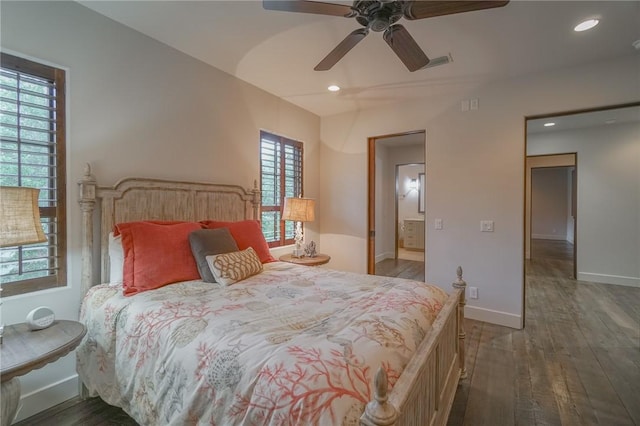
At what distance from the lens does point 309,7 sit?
1.61 metres

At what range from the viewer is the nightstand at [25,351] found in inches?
49.4

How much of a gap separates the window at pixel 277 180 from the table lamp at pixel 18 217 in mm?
2316

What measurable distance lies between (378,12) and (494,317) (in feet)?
10.9

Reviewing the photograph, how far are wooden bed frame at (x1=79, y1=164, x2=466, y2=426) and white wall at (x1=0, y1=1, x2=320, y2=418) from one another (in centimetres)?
10

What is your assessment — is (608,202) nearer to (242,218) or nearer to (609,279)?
(609,279)

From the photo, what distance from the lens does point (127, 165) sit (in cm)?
237

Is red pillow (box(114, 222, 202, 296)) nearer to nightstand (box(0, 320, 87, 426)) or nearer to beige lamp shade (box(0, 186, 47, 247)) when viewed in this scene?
nightstand (box(0, 320, 87, 426))

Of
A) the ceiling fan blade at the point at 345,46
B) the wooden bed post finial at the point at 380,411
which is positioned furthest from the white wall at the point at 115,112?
the wooden bed post finial at the point at 380,411

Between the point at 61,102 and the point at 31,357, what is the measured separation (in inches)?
65.4

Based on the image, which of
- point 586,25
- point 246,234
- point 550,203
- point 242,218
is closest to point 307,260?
point 242,218

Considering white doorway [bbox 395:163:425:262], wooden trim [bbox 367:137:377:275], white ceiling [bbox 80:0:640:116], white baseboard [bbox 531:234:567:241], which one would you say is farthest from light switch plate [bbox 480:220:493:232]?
white baseboard [bbox 531:234:567:241]

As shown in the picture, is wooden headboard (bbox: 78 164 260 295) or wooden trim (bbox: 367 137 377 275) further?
wooden trim (bbox: 367 137 377 275)

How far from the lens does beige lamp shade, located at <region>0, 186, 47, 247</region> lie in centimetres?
135

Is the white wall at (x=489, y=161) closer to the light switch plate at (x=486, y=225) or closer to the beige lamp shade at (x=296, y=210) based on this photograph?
the light switch plate at (x=486, y=225)
